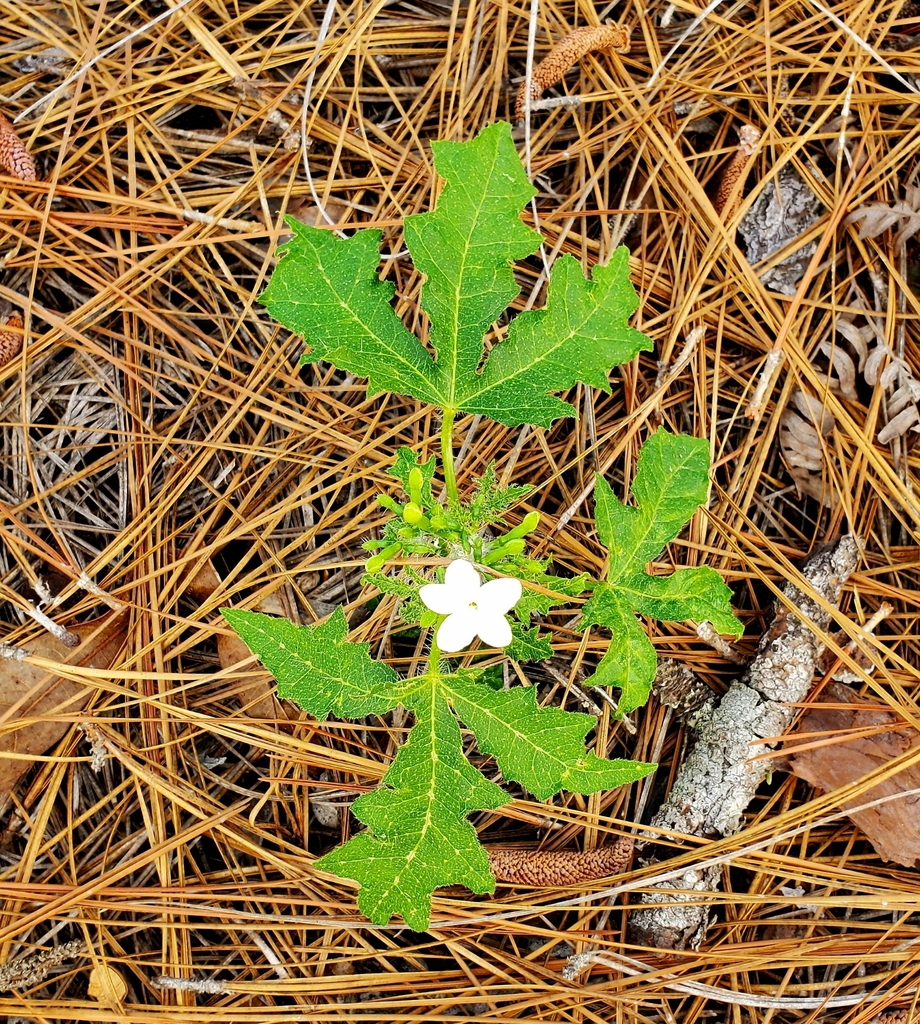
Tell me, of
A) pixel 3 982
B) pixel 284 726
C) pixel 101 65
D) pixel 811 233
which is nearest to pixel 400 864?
pixel 284 726

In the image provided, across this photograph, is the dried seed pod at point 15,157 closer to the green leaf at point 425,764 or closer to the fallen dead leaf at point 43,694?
the fallen dead leaf at point 43,694

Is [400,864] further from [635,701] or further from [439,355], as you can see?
[439,355]

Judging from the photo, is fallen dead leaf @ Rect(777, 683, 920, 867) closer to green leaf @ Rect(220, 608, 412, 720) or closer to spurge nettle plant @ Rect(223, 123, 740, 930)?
spurge nettle plant @ Rect(223, 123, 740, 930)

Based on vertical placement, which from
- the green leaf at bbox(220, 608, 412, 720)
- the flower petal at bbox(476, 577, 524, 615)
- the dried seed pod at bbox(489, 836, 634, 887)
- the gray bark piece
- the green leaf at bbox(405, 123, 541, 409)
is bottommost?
the dried seed pod at bbox(489, 836, 634, 887)

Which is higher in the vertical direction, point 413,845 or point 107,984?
point 413,845

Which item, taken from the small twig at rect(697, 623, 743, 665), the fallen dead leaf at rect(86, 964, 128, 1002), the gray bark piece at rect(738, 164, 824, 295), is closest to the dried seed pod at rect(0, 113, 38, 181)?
the gray bark piece at rect(738, 164, 824, 295)

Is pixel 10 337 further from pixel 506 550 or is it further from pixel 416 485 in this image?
pixel 506 550

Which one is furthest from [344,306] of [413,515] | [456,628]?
[456,628]
